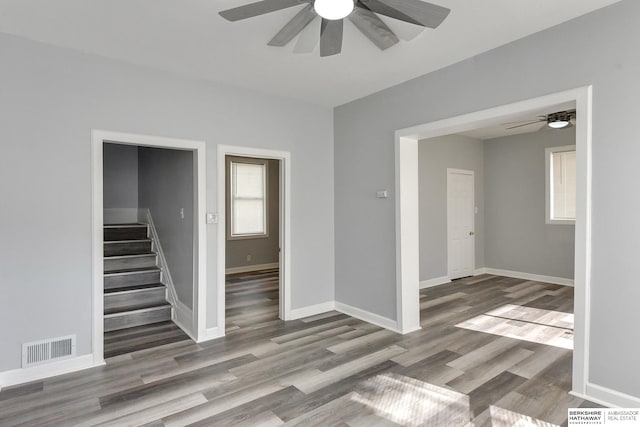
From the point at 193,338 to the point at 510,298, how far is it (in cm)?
453

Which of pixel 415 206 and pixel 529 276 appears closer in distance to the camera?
pixel 415 206

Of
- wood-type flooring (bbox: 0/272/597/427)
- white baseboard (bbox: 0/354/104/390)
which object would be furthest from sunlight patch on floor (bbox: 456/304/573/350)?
white baseboard (bbox: 0/354/104/390)

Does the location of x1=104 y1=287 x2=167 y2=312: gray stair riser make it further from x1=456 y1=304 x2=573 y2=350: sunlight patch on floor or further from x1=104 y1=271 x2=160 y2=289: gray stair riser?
x1=456 y1=304 x2=573 y2=350: sunlight patch on floor

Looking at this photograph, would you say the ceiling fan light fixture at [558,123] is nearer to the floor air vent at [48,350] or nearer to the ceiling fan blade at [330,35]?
the ceiling fan blade at [330,35]

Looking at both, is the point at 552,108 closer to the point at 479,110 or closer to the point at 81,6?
the point at 479,110

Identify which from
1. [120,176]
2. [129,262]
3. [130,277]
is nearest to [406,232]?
[130,277]

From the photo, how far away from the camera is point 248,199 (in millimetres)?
7602

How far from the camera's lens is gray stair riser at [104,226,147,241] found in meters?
5.09

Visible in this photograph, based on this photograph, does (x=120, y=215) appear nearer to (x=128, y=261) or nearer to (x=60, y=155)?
(x=128, y=261)

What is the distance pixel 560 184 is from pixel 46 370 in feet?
25.1

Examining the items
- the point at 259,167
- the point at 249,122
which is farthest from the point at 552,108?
the point at 259,167

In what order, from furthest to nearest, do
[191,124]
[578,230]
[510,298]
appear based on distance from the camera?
1. [510,298]
2. [191,124]
3. [578,230]

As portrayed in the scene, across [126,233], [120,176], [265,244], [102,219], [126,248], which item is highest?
[120,176]

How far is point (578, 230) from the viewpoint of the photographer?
256cm
